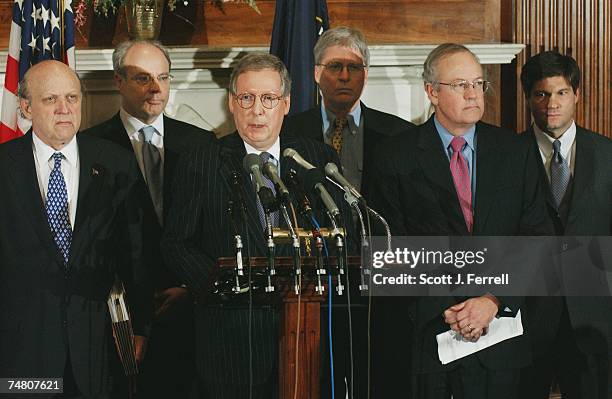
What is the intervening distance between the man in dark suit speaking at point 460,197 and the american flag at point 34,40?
6.05ft

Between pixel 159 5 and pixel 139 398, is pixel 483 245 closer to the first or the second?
pixel 139 398

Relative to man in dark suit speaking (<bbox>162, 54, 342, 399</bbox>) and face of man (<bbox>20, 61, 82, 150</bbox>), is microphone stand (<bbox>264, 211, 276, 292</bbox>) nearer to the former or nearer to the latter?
man in dark suit speaking (<bbox>162, 54, 342, 399</bbox>)

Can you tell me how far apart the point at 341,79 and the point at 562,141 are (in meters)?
1.02

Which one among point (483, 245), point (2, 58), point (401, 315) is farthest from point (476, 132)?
point (2, 58)

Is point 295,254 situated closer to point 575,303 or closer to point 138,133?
point 575,303

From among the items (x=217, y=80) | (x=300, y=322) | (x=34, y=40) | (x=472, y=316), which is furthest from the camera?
(x=217, y=80)

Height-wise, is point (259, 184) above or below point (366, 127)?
below

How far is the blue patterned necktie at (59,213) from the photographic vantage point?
4090 millimetres

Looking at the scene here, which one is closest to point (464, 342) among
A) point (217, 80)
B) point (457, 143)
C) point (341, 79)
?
point (457, 143)

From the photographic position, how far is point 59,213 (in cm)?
411

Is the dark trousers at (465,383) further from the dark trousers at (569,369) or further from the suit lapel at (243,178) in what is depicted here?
the suit lapel at (243,178)

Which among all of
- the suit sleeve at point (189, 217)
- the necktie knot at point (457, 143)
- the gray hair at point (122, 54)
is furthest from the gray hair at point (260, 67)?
the gray hair at point (122, 54)

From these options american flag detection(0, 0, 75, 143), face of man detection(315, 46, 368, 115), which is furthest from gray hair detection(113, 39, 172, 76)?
face of man detection(315, 46, 368, 115)

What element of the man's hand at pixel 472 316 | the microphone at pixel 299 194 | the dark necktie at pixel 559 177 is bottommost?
the man's hand at pixel 472 316
